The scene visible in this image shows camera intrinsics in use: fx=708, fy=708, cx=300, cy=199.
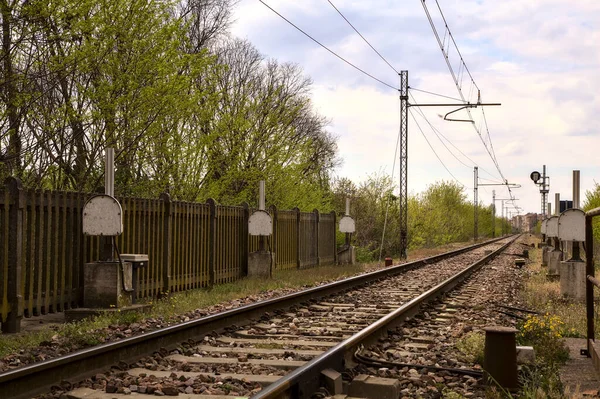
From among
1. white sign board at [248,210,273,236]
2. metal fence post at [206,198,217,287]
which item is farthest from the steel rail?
white sign board at [248,210,273,236]

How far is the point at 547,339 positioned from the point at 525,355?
40.6 inches

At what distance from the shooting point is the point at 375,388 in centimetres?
553

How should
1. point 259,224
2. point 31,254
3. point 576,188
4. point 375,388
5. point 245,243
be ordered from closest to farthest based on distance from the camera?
point 375,388 → point 31,254 → point 576,188 → point 259,224 → point 245,243

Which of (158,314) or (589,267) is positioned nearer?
(589,267)

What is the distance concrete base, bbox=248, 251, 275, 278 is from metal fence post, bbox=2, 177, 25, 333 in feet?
29.7

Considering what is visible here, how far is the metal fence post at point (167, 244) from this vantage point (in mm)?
13477

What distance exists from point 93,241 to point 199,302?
2050mm

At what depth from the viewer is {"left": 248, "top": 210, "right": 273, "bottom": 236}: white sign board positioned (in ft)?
58.4

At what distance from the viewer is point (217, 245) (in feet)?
53.9

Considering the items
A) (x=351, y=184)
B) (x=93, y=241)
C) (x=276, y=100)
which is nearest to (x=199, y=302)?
(x=93, y=241)

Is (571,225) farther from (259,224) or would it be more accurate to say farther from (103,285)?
(103,285)

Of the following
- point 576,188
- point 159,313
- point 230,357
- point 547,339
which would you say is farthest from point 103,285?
point 576,188

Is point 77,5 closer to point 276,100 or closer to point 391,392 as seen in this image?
point 391,392

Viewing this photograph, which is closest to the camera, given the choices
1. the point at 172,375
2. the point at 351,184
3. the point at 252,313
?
the point at 172,375
